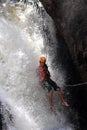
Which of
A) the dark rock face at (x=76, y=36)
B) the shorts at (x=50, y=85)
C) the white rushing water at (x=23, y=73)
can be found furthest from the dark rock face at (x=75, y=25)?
the white rushing water at (x=23, y=73)

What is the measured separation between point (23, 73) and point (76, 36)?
2844mm

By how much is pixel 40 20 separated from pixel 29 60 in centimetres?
281

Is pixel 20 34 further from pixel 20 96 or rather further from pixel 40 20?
pixel 20 96

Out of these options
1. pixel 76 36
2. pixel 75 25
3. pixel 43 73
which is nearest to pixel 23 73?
pixel 43 73

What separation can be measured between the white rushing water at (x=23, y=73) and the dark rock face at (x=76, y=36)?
0.69 metres

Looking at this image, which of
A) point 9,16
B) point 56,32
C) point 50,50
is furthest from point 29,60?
point 9,16

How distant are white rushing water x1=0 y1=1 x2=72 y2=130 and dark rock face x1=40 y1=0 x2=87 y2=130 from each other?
2.27ft

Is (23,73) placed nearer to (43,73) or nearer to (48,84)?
(43,73)

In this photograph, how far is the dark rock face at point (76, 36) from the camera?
1126 cm

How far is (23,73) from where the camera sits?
13.2 meters

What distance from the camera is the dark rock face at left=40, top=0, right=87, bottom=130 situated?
11.3 metres

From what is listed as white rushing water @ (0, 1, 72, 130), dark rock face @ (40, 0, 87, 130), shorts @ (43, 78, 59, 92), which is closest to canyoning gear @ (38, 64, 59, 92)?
shorts @ (43, 78, 59, 92)

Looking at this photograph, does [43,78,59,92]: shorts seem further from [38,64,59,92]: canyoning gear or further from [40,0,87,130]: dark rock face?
[40,0,87,130]: dark rock face

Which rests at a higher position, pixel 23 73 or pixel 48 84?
pixel 23 73
